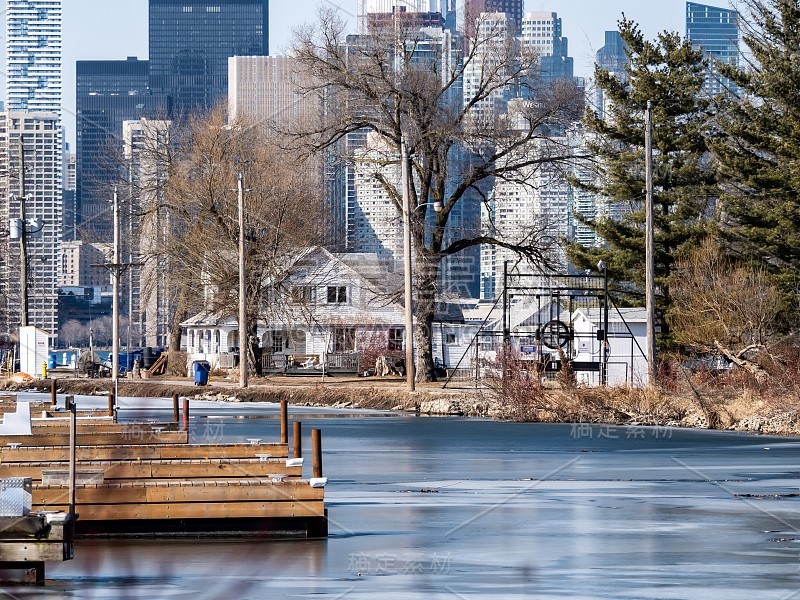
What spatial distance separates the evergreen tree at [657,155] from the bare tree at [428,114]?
2047mm

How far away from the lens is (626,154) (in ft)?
193

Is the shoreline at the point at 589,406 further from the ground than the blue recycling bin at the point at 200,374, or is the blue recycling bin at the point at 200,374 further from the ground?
the blue recycling bin at the point at 200,374

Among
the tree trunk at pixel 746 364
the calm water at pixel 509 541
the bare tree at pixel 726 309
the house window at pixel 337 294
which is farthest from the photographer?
the house window at pixel 337 294

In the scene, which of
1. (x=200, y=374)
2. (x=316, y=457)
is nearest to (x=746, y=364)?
(x=200, y=374)

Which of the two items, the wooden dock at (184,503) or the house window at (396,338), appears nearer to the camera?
the wooden dock at (184,503)

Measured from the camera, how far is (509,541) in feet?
50.2

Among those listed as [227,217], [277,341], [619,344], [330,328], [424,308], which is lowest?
[619,344]

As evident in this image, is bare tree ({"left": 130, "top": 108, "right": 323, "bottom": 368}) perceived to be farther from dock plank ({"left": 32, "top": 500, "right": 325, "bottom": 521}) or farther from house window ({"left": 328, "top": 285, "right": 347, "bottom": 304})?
dock plank ({"left": 32, "top": 500, "right": 325, "bottom": 521})

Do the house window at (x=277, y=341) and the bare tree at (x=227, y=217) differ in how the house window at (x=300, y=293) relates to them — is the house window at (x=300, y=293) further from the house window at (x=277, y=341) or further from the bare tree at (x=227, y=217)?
the house window at (x=277, y=341)

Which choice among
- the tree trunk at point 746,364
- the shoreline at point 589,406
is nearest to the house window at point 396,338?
the shoreline at point 589,406

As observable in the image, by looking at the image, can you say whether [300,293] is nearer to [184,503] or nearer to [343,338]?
[343,338]

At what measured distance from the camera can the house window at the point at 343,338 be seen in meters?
88.8

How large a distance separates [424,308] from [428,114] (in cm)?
752

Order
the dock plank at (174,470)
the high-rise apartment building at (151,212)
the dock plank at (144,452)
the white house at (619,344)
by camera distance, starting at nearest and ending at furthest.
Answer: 1. the dock plank at (174,470)
2. the dock plank at (144,452)
3. the white house at (619,344)
4. the high-rise apartment building at (151,212)
